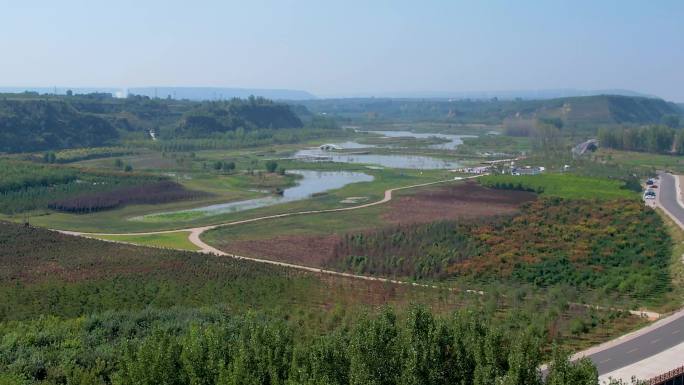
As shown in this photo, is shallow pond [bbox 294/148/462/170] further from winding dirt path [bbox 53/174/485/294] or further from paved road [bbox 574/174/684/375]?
paved road [bbox 574/174/684/375]

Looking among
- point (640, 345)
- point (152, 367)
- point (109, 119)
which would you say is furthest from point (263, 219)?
point (109, 119)

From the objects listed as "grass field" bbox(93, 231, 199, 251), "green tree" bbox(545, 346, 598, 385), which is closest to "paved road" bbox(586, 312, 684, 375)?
"green tree" bbox(545, 346, 598, 385)

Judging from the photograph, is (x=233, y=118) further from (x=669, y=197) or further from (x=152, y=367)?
(x=152, y=367)

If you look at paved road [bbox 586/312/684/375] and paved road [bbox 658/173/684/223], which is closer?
paved road [bbox 586/312/684/375]

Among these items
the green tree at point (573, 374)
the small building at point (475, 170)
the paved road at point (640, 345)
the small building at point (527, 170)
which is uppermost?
the green tree at point (573, 374)

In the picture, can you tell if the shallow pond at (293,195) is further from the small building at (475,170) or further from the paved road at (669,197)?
the paved road at (669,197)

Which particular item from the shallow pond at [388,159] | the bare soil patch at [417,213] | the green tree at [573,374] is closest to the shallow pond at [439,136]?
the shallow pond at [388,159]
